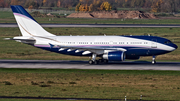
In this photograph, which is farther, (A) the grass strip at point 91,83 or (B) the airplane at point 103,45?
(B) the airplane at point 103,45

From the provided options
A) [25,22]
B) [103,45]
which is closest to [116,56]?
[103,45]

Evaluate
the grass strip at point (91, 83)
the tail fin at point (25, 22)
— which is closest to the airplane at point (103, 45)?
the tail fin at point (25, 22)

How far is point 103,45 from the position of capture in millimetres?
50062

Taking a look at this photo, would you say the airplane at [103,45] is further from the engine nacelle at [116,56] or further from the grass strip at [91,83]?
the grass strip at [91,83]

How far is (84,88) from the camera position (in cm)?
3288

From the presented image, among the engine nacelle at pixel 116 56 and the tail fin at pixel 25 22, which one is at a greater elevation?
the tail fin at pixel 25 22

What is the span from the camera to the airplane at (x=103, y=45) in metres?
A: 49.2

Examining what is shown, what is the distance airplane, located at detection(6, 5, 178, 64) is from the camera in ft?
161

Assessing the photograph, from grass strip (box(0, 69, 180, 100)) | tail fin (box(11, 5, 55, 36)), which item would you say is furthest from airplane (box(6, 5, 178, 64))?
grass strip (box(0, 69, 180, 100))

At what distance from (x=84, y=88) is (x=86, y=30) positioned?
66291 mm

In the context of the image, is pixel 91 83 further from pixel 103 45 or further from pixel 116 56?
pixel 103 45

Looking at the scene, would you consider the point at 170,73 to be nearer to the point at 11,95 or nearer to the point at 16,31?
the point at 11,95

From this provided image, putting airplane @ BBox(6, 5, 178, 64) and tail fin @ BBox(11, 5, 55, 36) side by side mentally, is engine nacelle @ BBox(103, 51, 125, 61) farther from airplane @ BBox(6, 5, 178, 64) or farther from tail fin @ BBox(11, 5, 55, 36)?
tail fin @ BBox(11, 5, 55, 36)

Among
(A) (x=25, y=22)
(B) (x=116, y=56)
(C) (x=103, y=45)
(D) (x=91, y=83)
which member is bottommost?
(D) (x=91, y=83)
